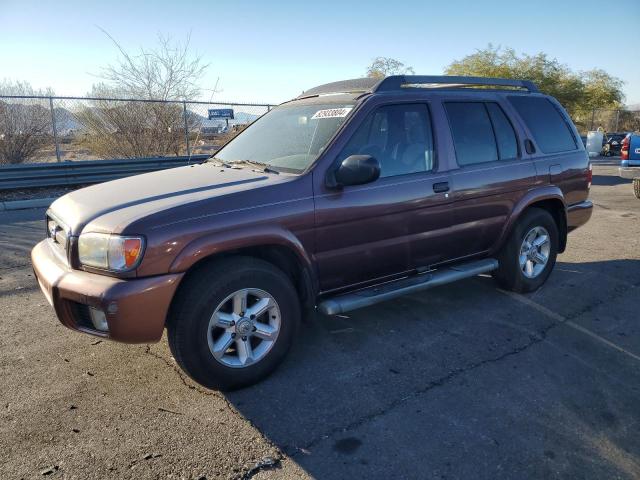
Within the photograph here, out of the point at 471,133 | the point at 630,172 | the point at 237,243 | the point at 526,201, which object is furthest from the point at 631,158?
the point at 237,243

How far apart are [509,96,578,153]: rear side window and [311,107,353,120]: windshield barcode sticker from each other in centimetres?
201

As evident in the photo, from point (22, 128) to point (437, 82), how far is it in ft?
38.3

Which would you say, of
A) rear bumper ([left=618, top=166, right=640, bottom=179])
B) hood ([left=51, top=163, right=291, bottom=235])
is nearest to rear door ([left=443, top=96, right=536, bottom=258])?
Result: hood ([left=51, top=163, right=291, bottom=235])

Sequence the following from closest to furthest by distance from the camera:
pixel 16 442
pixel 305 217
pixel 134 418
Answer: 1. pixel 16 442
2. pixel 134 418
3. pixel 305 217

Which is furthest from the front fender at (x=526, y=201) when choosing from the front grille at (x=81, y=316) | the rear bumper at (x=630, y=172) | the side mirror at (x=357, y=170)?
the rear bumper at (x=630, y=172)

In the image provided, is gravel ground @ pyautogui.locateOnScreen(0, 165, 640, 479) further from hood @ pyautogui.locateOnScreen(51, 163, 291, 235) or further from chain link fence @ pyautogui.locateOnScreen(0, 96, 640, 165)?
chain link fence @ pyautogui.locateOnScreen(0, 96, 640, 165)

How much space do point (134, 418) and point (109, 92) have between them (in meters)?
13.3

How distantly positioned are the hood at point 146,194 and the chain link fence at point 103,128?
890cm

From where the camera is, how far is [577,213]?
5199 mm

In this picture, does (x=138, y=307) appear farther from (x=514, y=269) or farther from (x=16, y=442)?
(x=514, y=269)

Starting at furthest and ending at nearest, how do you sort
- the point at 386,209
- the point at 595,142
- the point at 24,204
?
the point at 595,142, the point at 24,204, the point at 386,209

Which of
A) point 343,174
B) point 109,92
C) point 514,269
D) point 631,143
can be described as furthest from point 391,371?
point 109,92

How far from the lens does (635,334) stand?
3.91m

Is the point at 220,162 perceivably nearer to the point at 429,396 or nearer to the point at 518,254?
the point at 429,396
